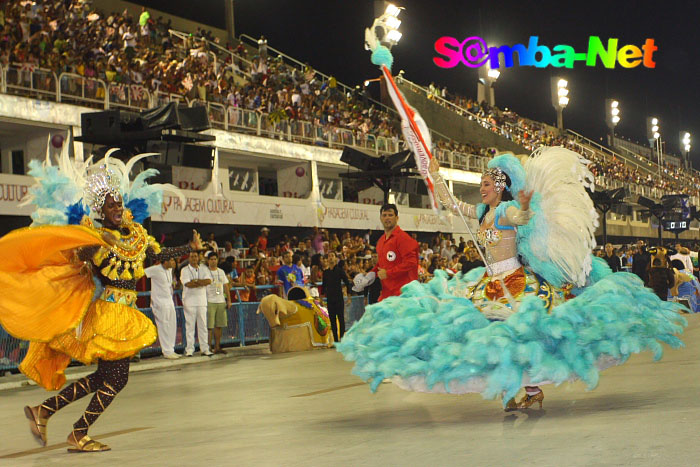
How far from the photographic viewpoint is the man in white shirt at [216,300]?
1673 cm

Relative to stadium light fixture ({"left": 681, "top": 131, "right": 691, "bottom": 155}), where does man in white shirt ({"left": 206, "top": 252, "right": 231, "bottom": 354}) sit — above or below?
below

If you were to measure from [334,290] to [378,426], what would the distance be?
34.1 ft

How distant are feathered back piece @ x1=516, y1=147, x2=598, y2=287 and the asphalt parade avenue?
1.01 meters

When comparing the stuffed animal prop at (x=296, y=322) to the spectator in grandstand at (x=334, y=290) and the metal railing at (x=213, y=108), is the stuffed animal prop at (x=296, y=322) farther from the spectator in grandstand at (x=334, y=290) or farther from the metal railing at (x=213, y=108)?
the metal railing at (x=213, y=108)

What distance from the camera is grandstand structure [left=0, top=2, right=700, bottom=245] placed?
20641mm

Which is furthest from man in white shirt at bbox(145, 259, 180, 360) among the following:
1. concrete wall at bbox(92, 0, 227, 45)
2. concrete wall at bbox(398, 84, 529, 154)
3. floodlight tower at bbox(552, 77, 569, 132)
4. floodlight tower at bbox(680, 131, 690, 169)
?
floodlight tower at bbox(680, 131, 690, 169)

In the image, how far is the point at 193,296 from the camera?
639 inches

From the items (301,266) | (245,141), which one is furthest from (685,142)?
(301,266)

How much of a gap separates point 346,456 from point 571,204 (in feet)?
10.1

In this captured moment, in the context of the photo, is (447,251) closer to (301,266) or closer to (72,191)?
(301,266)

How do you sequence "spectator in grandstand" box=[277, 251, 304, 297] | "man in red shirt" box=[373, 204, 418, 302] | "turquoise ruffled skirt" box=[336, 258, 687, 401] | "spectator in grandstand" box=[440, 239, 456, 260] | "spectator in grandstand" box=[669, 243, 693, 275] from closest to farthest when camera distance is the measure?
"turquoise ruffled skirt" box=[336, 258, 687, 401] → "man in red shirt" box=[373, 204, 418, 302] → "spectator in grandstand" box=[277, 251, 304, 297] → "spectator in grandstand" box=[669, 243, 693, 275] → "spectator in grandstand" box=[440, 239, 456, 260]

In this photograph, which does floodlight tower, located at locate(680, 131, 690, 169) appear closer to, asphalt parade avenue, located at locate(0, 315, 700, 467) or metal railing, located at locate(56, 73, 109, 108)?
metal railing, located at locate(56, 73, 109, 108)

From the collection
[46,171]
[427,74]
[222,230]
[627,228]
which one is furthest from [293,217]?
[627,228]

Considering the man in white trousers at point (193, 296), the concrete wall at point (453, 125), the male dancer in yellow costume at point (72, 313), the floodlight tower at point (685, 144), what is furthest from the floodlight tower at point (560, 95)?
the male dancer in yellow costume at point (72, 313)
